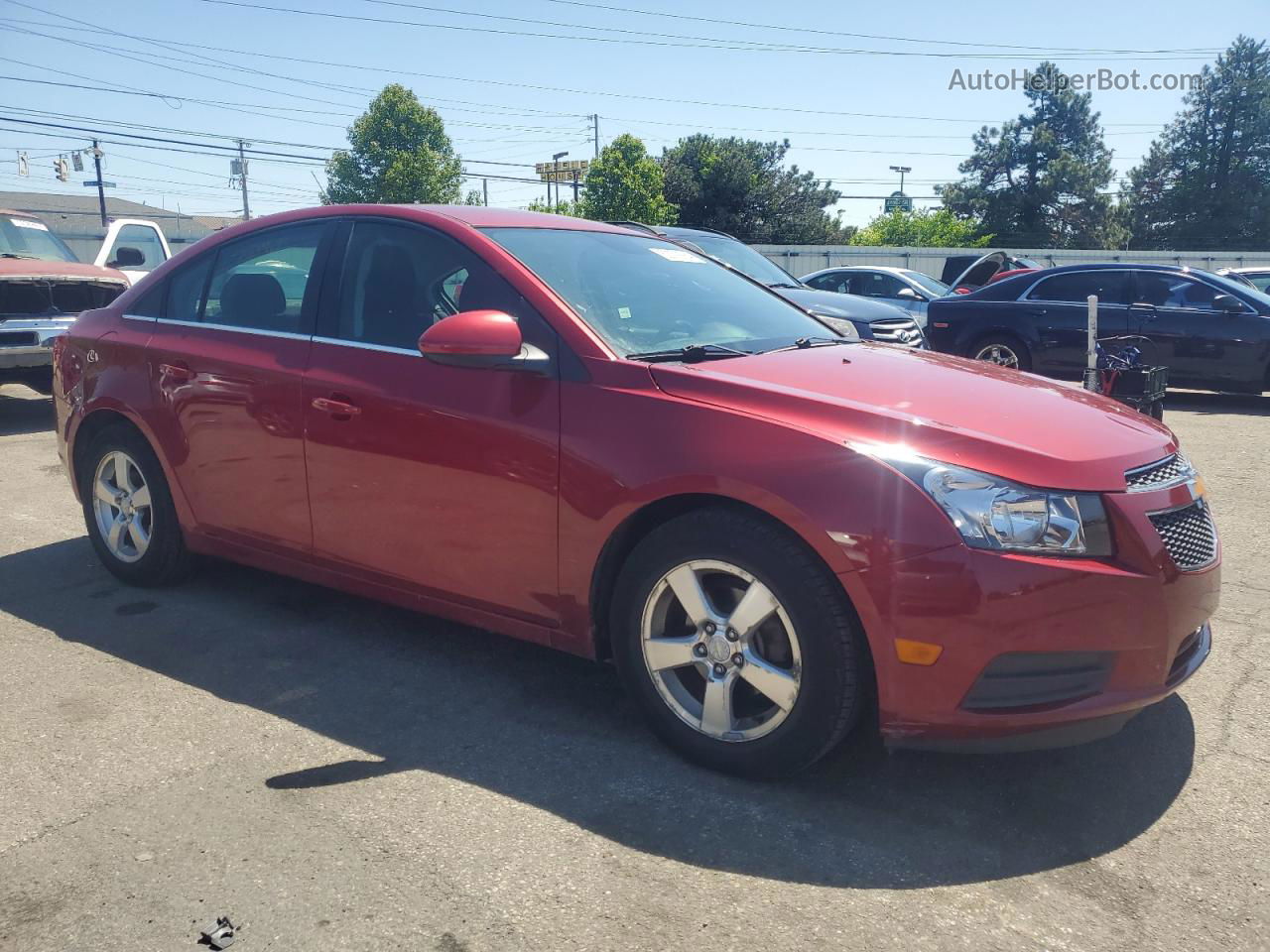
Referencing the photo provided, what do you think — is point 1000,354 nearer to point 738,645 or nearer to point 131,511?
point 131,511

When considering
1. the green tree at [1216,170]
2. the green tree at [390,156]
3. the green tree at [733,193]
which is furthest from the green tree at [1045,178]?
the green tree at [390,156]

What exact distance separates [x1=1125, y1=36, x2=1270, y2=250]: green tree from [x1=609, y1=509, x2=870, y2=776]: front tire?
7186 centimetres

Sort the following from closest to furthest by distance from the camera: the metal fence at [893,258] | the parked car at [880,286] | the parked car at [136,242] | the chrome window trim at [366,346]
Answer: the chrome window trim at [366,346]
the parked car at [136,242]
the parked car at [880,286]
the metal fence at [893,258]

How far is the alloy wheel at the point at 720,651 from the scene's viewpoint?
288 centimetres

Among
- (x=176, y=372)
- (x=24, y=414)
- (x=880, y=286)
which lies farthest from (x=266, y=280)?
(x=880, y=286)

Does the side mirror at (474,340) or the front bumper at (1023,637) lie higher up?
the side mirror at (474,340)

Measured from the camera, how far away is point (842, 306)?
1151 cm

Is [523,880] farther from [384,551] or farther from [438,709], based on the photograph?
[384,551]

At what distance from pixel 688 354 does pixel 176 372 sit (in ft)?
7.60

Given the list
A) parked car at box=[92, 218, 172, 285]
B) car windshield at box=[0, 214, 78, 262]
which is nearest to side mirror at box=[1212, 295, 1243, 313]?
car windshield at box=[0, 214, 78, 262]

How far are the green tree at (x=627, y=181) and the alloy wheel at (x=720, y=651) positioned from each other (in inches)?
A: 1865

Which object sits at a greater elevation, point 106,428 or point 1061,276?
point 1061,276

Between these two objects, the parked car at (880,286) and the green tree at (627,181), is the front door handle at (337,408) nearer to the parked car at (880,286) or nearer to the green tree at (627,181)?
the parked car at (880,286)

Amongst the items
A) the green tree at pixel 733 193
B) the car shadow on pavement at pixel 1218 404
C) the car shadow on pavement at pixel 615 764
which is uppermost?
the green tree at pixel 733 193
